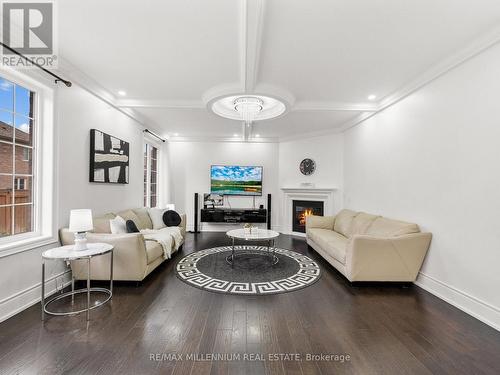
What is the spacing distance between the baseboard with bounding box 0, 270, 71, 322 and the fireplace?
5047 millimetres

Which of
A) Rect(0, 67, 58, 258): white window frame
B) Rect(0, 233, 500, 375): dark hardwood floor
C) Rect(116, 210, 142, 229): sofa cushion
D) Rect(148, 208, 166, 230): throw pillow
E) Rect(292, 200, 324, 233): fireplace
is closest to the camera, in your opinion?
Rect(0, 233, 500, 375): dark hardwood floor

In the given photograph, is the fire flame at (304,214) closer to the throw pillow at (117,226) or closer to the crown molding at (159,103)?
the crown molding at (159,103)

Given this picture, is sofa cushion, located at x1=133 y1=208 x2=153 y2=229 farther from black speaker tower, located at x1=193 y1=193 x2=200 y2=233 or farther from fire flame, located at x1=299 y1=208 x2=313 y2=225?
fire flame, located at x1=299 y1=208 x2=313 y2=225

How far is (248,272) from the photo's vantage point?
3.52 metres

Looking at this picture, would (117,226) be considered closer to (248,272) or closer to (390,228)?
(248,272)

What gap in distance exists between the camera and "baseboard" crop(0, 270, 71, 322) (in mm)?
2250

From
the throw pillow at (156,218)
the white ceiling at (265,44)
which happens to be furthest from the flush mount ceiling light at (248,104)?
the throw pillow at (156,218)

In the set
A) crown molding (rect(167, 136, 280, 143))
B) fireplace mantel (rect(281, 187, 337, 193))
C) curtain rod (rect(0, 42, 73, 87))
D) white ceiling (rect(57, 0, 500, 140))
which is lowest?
fireplace mantel (rect(281, 187, 337, 193))

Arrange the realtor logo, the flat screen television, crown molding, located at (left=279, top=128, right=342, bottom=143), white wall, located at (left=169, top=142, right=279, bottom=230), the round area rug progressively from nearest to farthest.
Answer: the realtor logo → the round area rug → crown molding, located at (left=279, top=128, right=342, bottom=143) → the flat screen television → white wall, located at (left=169, top=142, right=279, bottom=230)

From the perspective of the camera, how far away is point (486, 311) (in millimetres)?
→ 2305

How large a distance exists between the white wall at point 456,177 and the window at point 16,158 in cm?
483

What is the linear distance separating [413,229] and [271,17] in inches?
119

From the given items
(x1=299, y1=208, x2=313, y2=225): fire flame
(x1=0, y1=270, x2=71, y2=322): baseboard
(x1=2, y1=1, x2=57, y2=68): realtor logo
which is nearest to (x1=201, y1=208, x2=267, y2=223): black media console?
(x1=299, y1=208, x2=313, y2=225): fire flame

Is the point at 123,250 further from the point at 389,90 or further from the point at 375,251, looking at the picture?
the point at 389,90
